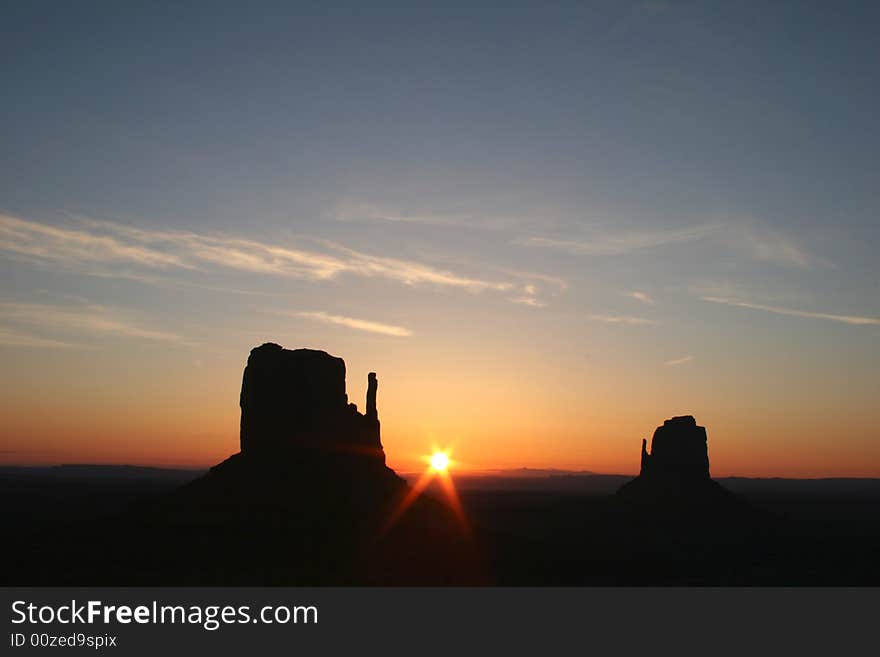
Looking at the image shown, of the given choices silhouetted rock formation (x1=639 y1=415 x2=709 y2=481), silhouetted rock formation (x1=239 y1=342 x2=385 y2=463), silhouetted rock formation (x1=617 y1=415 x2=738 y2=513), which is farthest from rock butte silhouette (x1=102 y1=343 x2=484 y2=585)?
silhouetted rock formation (x1=639 y1=415 x2=709 y2=481)

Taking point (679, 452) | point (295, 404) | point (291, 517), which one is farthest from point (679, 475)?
point (291, 517)

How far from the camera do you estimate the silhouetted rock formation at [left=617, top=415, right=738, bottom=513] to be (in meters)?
158

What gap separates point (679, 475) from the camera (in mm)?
165125

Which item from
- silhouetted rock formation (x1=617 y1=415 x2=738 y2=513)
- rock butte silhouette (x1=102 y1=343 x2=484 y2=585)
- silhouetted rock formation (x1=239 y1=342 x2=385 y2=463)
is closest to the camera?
rock butte silhouette (x1=102 y1=343 x2=484 y2=585)

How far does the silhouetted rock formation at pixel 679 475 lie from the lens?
15788cm

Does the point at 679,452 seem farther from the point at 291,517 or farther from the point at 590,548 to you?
the point at 291,517

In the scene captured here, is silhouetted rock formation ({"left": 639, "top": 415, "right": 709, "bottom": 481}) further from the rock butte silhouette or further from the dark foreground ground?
the rock butte silhouette

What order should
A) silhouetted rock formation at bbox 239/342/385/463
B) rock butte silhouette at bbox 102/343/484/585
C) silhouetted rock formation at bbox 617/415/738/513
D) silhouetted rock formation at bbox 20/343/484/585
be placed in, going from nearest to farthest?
silhouetted rock formation at bbox 20/343/484/585 < rock butte silhouette at bbox 102/343/484/585 < silhouetted rock formation at bbox 239/342/385/463 < silhouetted rock formation at bbox 617/415/738/513

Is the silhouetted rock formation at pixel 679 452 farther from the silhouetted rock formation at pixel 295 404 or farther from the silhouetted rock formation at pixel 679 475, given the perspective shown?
the silhouetted rock formation at pixel 295 404

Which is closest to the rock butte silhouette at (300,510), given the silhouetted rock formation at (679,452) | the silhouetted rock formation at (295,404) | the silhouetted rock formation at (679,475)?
the silhouetted rock formation at (295,404)
